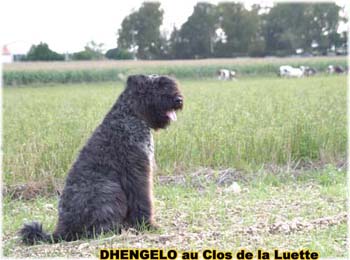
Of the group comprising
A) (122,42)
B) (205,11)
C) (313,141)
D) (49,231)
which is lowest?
(49,231)

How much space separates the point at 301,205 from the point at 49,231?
3079 mm

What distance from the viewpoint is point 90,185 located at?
512cm

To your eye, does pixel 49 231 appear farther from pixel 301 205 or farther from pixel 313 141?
pixel 313 141

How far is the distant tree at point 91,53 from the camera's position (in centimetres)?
2300

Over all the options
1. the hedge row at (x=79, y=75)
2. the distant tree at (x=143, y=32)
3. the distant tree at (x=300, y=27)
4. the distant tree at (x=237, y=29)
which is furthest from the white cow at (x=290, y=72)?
the distant tree at (x=143, y=32)

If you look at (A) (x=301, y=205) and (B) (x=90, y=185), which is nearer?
(B) (x=90, y=185)

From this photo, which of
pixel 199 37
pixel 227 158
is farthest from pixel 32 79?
pixel 227 158

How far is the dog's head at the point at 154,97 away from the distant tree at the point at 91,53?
17.2 m

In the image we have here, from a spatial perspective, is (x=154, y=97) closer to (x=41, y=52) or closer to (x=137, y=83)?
(x=137, y=83)

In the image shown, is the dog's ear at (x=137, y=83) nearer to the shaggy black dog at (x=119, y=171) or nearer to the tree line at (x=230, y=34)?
the shaggy black dog at (x=119, y=171)

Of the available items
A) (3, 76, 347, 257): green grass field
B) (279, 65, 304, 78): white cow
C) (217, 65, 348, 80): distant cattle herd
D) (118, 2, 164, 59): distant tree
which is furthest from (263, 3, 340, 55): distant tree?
(3, 76, 347, 257): green grass field

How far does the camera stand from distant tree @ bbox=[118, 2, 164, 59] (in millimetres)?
16219

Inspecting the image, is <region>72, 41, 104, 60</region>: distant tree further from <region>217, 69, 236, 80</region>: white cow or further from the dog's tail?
the dog's tail

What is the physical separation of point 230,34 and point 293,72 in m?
11.5
